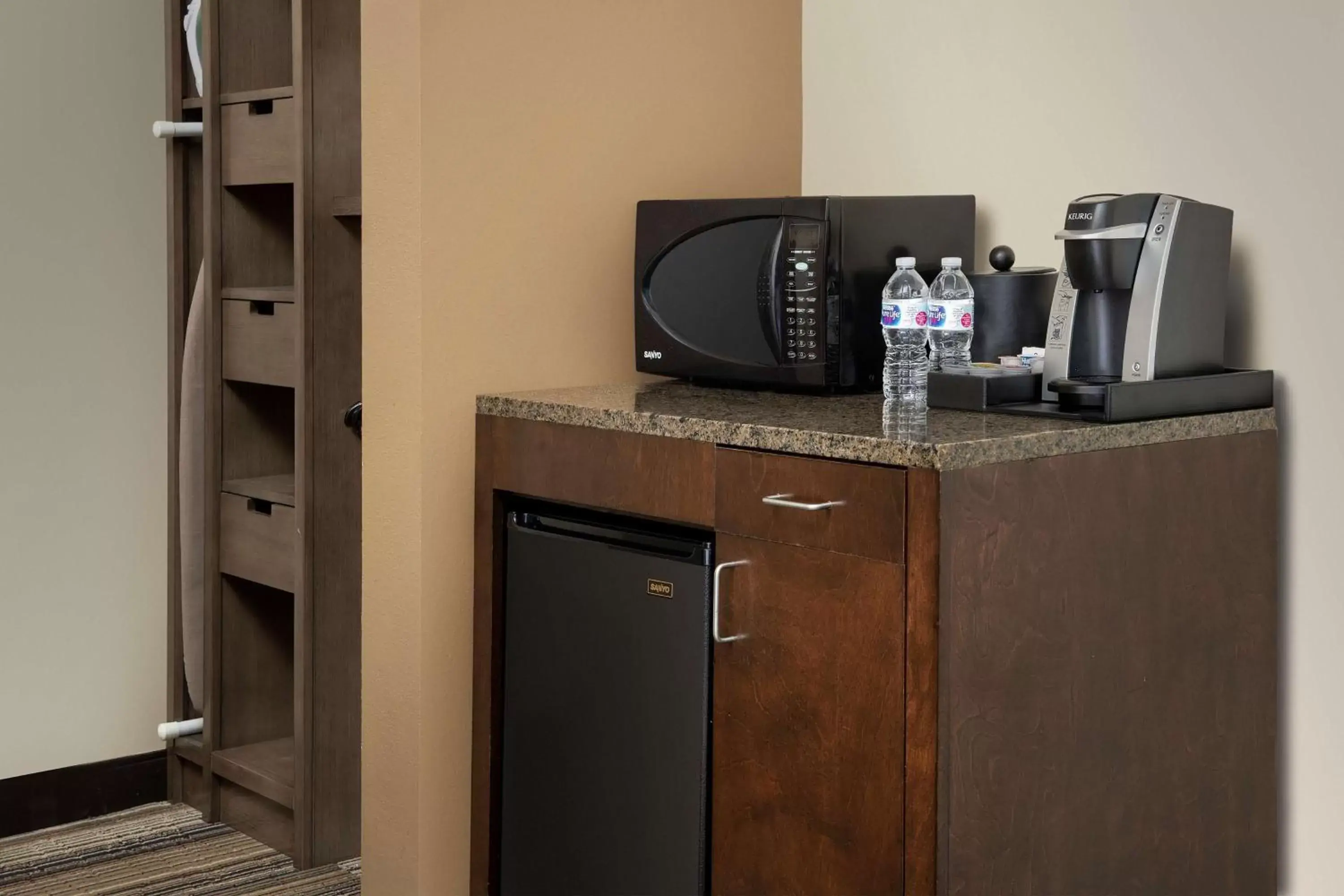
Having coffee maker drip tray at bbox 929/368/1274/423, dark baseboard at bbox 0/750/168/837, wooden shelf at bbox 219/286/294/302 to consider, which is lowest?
dark baseboard at bbox 0/750/168/837

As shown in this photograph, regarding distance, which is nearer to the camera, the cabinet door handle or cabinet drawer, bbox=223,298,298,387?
the cabinet door handle

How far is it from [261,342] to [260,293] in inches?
3.7

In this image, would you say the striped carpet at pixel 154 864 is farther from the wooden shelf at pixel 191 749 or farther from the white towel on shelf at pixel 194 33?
the white towel on shelf at pixel 194 33

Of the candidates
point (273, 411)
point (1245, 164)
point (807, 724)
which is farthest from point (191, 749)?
point (1245, 164)

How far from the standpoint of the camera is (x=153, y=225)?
295cm

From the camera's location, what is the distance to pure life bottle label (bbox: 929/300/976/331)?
6.36 feet

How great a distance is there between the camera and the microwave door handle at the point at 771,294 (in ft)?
6.64

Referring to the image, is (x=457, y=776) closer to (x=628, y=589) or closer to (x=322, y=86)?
(x=628, y=589)

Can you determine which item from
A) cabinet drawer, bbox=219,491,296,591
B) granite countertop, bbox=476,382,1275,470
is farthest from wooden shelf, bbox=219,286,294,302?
granite countertop, bbox=476,382,1275,470

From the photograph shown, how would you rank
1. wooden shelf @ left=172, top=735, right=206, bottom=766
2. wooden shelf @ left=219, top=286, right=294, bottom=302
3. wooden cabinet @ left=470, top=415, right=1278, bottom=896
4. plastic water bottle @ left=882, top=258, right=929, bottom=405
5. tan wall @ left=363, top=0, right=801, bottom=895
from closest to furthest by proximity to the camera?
wooden cabinet @ left=470, top=415, right=1278, bottom=896 → plastic water bottle @ left=882, top=258, right=929, bottom=405 → tan wall @ left=363, top=0, right=801, bottom=895 → wooden shelf @ left=219, top=286, right=294, bottom=302 → wooden shelf @ left=172, top=735, right=206, bottom=766

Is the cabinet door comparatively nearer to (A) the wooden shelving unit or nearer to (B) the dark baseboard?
(A) the wooden shelving unit

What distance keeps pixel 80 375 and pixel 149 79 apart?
0.64 m

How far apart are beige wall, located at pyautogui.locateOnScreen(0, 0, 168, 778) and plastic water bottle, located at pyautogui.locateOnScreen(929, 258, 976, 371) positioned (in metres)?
1.78

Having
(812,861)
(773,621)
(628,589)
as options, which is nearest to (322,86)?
(628,589)
